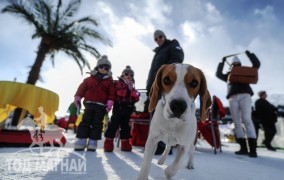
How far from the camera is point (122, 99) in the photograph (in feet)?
13.0

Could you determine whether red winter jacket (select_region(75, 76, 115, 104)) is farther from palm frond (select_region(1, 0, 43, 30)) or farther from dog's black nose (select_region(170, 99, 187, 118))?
palm frond (select_region(1, 0, 43, 30))

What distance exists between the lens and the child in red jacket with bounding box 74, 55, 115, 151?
3604 millimetres

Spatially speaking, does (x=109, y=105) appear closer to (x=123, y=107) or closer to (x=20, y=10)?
(x=123, y=107)

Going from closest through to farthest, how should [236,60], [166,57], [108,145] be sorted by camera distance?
[166,57] → [108,145] → [236,60]

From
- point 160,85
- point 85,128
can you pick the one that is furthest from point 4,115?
point 160,85

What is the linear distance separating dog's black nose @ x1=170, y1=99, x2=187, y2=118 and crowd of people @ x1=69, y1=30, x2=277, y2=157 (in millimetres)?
1936

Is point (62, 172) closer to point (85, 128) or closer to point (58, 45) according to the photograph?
point (85, 128)

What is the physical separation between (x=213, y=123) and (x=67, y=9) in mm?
8793

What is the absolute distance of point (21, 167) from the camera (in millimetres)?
1838

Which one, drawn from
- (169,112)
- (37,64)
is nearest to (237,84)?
(169,112)

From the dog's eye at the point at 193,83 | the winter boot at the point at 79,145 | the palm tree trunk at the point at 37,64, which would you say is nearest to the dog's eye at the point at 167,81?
the dog's eye at the point at 193,83

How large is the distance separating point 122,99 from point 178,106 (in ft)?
8.68

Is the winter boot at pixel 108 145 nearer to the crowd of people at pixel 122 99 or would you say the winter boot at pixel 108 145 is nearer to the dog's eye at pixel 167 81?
the crowd of people at pixel 122 99

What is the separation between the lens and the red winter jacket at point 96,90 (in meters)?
3.74
